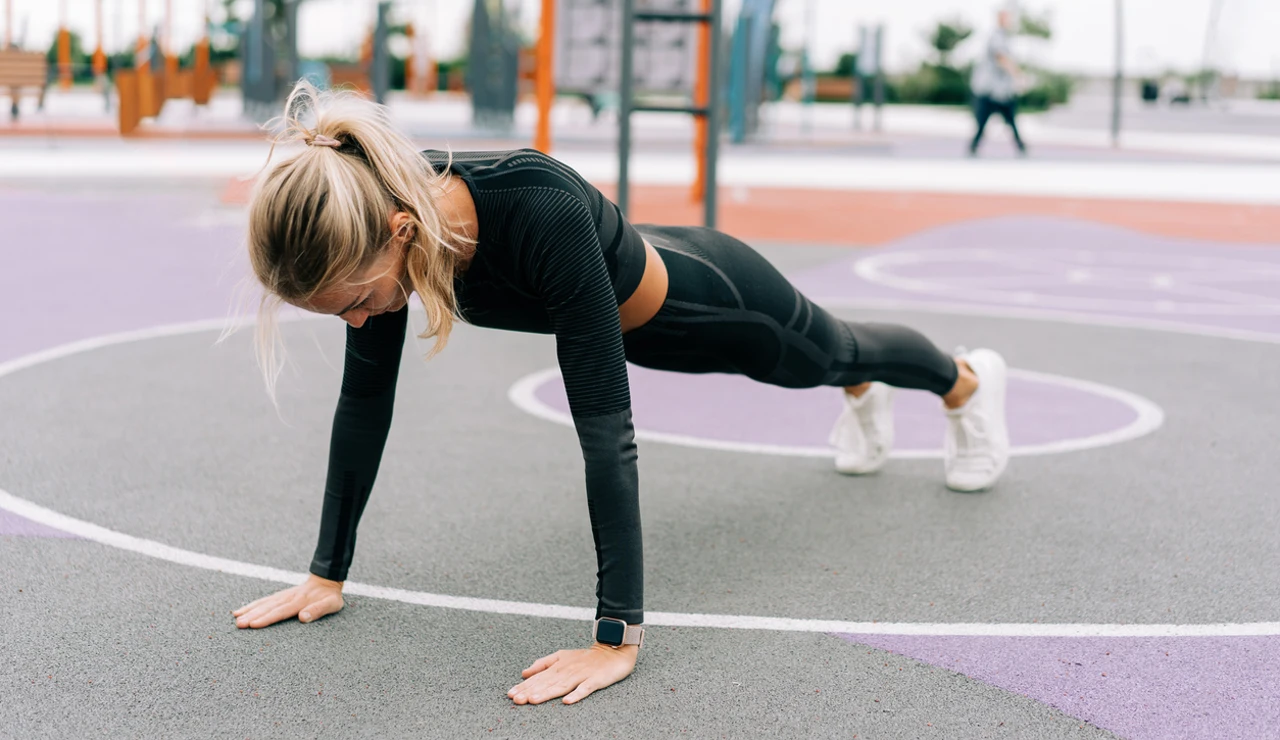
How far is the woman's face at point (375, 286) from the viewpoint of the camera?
2.22 m

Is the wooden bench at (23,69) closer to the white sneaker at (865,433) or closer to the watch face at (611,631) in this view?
the white sneaker at (865,433)

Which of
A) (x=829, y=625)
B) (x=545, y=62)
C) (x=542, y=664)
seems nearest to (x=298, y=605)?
(x=542, y=664)

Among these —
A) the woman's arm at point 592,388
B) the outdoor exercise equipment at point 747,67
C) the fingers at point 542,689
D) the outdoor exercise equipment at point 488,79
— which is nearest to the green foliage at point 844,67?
the outdoor exercise equipment at point 747,67

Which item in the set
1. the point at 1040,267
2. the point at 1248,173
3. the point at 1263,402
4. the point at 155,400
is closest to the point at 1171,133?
the point at 1248,173

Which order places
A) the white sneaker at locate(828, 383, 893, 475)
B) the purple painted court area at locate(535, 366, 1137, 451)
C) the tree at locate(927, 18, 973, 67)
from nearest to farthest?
1. the white sneaker at locate(828, 383, 893, 475)
2. the purple painted court area at locate(535, 366, 1137, 451)
3. the tree at locate(927, 18, 973, 67)

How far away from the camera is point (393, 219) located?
2227 mm

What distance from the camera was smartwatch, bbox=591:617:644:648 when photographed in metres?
2.49

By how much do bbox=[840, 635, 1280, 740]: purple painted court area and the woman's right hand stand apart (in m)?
1.07

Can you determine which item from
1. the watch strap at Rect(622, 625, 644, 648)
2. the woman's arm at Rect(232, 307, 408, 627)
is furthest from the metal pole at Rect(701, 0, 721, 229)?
the watch strap at Rect(622, 625, 644, 648)

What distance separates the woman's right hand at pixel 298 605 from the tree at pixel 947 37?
45.5 meters

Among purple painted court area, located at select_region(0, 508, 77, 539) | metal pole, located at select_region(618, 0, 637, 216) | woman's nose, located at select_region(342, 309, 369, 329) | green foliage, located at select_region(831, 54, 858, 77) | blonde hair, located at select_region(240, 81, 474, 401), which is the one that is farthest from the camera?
green foliage, located at select_region(831, 54, 858, 77)

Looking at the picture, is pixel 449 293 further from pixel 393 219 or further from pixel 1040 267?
pixel 1040 267

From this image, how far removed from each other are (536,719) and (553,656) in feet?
0.59

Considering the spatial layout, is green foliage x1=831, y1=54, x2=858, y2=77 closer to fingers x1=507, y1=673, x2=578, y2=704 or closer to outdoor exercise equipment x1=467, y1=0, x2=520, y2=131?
outdoor exercise equipment x1=467, y1=0, x2=520, y2=131
